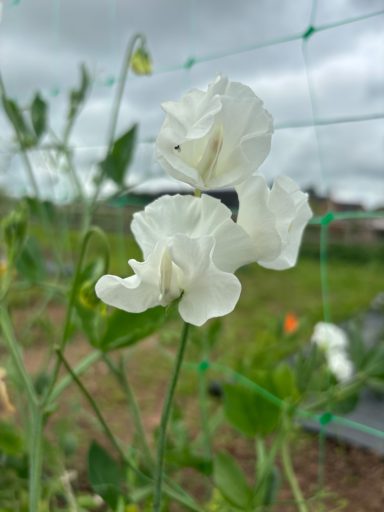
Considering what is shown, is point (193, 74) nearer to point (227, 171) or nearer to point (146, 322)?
point (146, 322)

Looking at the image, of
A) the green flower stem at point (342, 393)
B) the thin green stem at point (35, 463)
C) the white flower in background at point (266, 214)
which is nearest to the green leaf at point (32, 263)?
the thin green stem at point (35, 463)

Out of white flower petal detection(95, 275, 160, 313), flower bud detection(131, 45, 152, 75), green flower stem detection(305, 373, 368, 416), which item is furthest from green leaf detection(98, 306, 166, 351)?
flower bud detection(131, 45, 152, 75)

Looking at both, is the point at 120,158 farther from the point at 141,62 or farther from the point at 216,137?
the point at 216,137

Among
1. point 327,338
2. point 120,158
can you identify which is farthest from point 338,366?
point 120,158

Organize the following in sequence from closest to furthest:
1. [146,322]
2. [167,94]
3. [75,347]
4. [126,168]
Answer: [146,322] < [126,168] < [167,94] < [75,347]

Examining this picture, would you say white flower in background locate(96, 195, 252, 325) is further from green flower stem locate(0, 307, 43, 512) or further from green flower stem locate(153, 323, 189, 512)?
green flower stem locate(0, 307, 43, 512)

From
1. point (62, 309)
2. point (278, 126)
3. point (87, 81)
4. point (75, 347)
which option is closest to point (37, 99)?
point (87, 81)

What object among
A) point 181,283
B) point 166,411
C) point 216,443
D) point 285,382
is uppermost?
point 181,283
